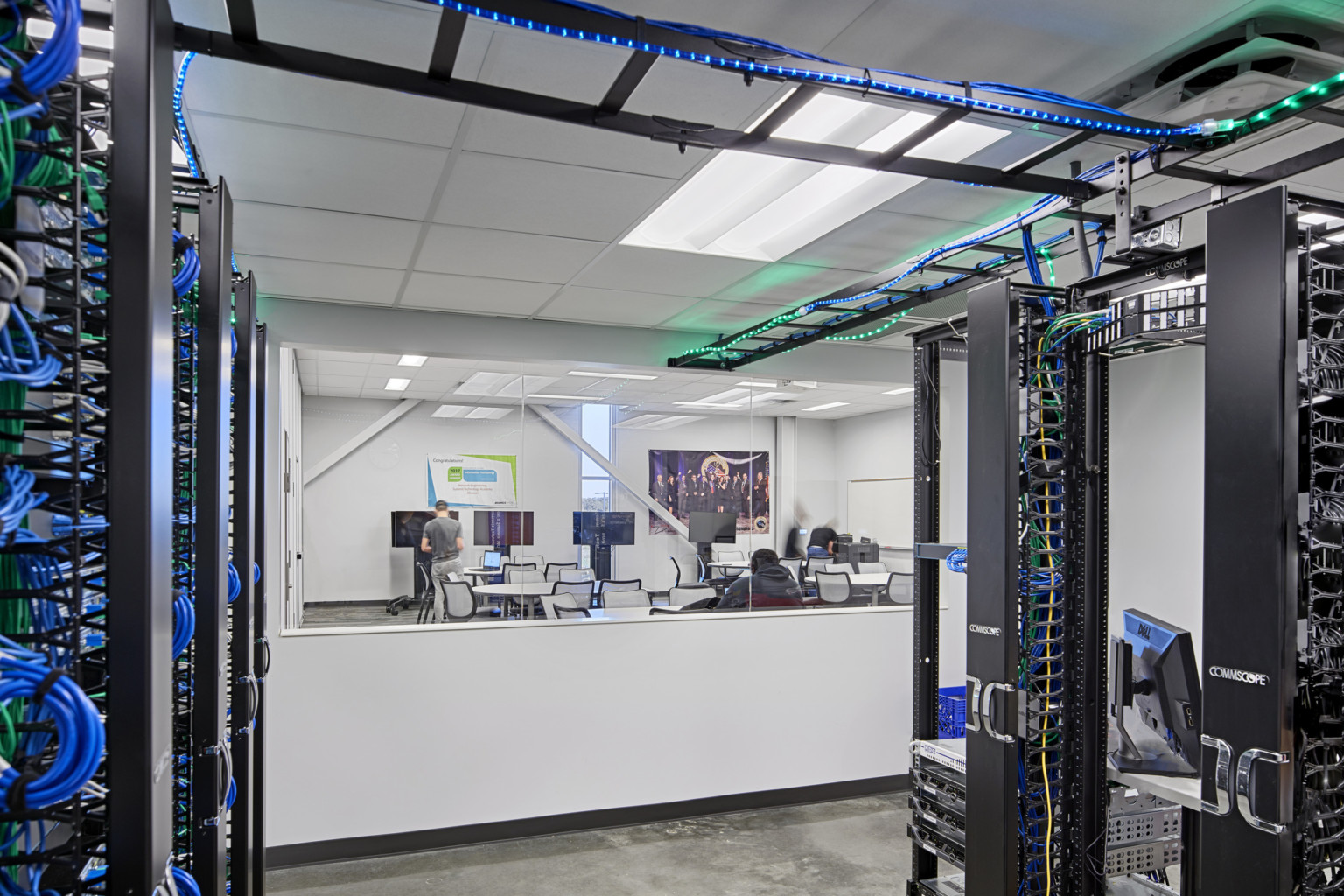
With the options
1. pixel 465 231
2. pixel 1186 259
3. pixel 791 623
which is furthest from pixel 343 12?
pixel 791 623

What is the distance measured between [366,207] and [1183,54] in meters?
2.45

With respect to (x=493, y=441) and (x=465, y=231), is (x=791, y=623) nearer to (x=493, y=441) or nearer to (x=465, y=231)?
(x=493, y=441)

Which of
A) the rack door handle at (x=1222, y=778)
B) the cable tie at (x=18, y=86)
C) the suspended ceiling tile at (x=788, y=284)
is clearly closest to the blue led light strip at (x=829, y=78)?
the cable tie at (x=18, y=86)

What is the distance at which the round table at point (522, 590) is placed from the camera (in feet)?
15.5

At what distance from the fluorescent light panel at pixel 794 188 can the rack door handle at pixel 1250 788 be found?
1.63 meters

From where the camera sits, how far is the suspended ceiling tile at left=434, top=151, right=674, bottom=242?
277 cm

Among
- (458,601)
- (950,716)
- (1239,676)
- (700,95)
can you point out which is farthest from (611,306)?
(1239,676)

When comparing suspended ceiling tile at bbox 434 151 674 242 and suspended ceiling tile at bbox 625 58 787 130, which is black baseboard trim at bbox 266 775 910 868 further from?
suspended ceiling tile at bbox 625 58 787 130

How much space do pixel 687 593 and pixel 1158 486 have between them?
9.91 ft

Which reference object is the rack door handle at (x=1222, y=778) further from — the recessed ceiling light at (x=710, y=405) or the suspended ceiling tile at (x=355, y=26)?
the recessed ceiling light at (x=710, y=405)

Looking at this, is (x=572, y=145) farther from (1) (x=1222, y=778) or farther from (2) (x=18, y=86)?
(1) (x=1222, y=778)

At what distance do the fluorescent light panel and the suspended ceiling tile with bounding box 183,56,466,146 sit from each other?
35.3 inches

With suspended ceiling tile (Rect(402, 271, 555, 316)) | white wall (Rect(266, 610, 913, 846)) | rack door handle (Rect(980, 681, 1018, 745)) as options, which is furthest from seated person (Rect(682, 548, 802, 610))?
rack door handle (Rect(980, 681, 1018, 745))

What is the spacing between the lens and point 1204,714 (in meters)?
1.99
